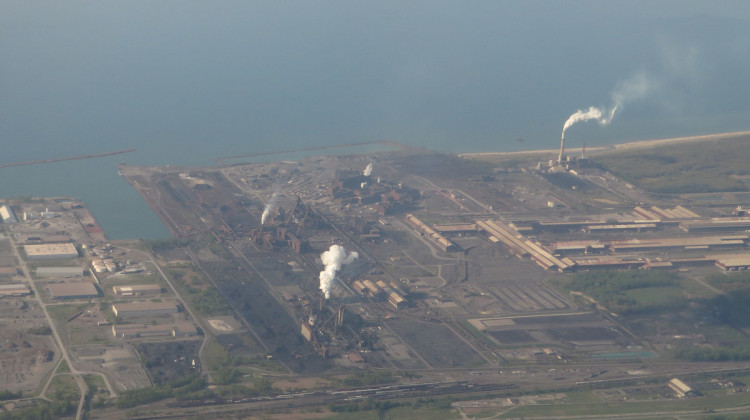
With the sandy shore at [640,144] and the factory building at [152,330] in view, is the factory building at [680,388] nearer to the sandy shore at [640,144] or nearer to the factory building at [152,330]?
the factory building at [152,330]

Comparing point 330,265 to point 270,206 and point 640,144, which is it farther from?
point 640,144

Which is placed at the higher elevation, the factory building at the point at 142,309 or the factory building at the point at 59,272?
the factory building at the point at 59,272

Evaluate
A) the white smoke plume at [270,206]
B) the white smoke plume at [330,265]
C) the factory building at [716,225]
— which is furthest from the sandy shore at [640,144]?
the white smoke plume at [330,265]

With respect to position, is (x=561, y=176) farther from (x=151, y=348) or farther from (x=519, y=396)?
(x=151, y=348)

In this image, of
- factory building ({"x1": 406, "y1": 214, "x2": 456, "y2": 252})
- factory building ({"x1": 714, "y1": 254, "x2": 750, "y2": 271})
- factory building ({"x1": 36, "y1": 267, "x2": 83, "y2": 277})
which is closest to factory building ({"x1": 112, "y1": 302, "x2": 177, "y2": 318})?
factory building ({"x1": 36, "y1": 267, "x2": 83, "y2": 277})

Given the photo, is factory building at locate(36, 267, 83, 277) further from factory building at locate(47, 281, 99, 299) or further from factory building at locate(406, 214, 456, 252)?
factory building at locate(406, 214, 456, 252)

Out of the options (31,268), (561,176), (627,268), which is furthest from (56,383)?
(561,176)
